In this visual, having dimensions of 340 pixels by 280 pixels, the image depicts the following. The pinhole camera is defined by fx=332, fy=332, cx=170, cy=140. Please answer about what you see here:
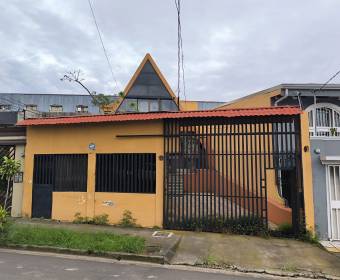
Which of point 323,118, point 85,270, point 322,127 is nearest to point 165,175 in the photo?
point 85,270

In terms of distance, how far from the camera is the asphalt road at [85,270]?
5832 mm

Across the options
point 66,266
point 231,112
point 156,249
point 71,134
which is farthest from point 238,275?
point 71,134

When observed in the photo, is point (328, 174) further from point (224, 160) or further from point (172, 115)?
point (172, 115)

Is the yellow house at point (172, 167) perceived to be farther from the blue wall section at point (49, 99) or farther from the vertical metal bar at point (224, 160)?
the blue wall section at point (49, 99)

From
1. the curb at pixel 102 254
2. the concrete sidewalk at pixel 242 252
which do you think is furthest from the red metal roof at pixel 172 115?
the curb at pixel 102 254

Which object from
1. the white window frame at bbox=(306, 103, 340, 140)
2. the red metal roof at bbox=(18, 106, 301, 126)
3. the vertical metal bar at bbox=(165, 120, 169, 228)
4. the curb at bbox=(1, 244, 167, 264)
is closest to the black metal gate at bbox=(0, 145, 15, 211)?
the red metal roof at bbox=(18, 106, 301, 126)

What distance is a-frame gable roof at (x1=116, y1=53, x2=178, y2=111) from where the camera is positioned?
23.5 m

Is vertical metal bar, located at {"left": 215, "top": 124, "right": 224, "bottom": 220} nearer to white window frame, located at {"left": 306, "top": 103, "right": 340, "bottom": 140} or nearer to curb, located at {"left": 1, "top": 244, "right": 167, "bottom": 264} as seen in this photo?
curb, located at {"left": 1, "top": 244, "right": 167, "bottom": 264}

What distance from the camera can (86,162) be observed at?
439 inches

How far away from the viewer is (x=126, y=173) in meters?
10.7

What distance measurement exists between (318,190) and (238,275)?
166 inches

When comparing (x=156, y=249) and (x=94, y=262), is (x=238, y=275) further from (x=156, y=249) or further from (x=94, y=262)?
(x=94, y=262)

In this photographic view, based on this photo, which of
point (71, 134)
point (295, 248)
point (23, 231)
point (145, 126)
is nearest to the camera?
point (295, 248)

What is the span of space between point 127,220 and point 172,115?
3.56 m
